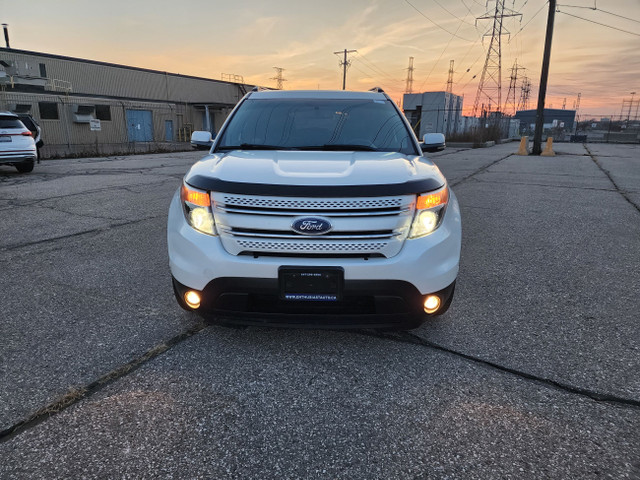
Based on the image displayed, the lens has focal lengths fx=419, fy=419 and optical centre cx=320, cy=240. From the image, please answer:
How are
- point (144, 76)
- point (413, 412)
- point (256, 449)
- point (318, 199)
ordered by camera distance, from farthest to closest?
point (144, 76) < point (318, 199) < point (413, 412) < point (256, 449)

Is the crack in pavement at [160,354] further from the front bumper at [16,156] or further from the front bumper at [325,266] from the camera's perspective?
the front bumper at [16,156]

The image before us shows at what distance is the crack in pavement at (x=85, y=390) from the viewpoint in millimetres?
2000

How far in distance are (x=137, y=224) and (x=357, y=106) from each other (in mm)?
3808

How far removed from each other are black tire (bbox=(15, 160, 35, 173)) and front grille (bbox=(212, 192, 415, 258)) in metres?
12.5

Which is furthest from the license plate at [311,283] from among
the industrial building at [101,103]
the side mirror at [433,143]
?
the industrial building at [101,103]

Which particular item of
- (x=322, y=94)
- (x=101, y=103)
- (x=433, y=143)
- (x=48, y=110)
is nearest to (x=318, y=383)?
(x=433, y=143)

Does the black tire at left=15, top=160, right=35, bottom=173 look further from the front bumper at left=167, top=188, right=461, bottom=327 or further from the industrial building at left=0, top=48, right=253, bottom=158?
the front bumper at left=167, top=188, right=461, bottom=327

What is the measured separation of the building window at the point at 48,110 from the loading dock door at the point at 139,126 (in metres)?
6.51

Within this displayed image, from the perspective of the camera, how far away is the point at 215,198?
245 cm

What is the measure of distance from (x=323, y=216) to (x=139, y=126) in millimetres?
38423

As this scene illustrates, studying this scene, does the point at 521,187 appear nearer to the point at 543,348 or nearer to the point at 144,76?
the point at 543,348

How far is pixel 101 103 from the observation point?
101ft

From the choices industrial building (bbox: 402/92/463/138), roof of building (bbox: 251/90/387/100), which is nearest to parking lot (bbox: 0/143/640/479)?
roof of building (bbox: 251/90/387/100)

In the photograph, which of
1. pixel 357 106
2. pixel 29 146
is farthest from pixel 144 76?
pixel 357 106
